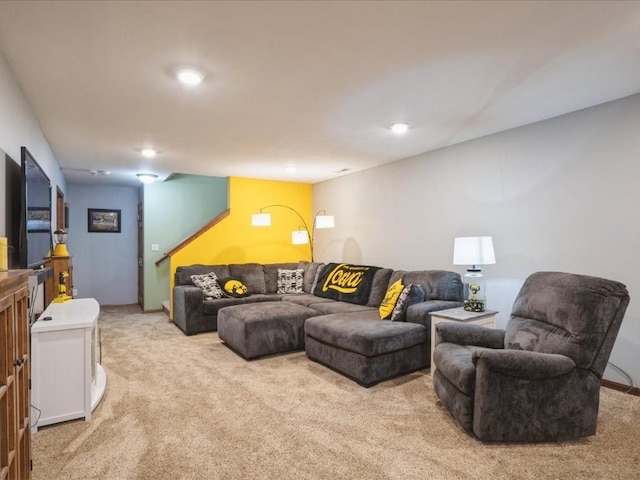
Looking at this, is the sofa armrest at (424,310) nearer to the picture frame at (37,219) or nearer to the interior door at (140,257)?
the picture frame at (37,219)

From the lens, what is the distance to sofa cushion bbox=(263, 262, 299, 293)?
5.70 meters

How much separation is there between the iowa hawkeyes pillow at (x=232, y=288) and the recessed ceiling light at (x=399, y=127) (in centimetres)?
304

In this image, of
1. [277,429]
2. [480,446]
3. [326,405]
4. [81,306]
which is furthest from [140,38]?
[480,446]

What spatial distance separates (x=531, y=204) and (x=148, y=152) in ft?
13.7

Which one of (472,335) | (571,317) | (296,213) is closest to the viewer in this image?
(571,317)

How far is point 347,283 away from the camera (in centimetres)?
474

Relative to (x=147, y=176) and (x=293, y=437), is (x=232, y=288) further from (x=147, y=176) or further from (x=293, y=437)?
(x=293, y=437)

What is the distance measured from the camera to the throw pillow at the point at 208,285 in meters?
5.04

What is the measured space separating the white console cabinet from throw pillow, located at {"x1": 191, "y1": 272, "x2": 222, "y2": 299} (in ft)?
8.13

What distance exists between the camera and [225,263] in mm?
5902

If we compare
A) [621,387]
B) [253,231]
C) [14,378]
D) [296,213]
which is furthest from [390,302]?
[296,213]

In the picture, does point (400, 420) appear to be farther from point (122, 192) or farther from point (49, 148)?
A: point (122, 192)

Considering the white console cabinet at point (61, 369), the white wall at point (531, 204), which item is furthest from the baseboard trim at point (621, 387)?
the white console cabinet at point (61, 369)

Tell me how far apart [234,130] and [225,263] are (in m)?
2.83
